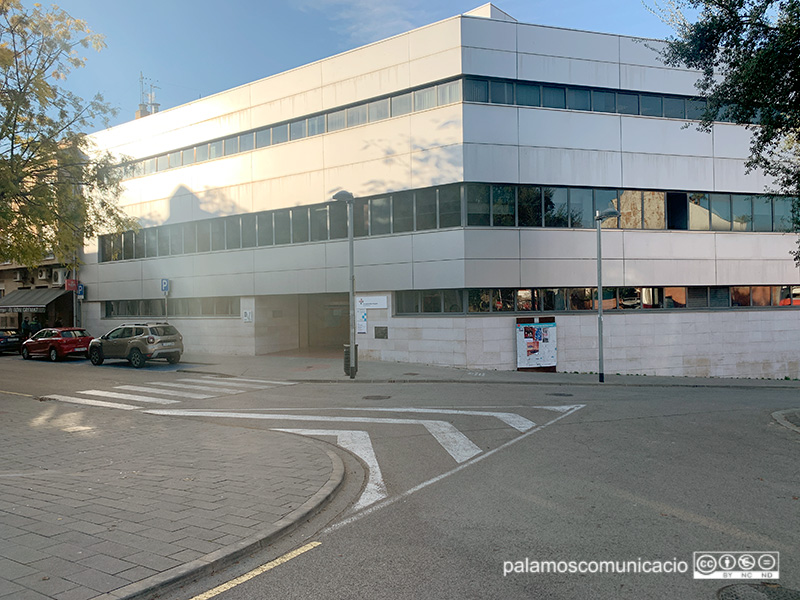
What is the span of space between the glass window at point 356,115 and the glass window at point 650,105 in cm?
1110

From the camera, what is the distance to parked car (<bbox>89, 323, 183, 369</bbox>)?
22922mm

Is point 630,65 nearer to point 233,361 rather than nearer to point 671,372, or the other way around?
point 671,372

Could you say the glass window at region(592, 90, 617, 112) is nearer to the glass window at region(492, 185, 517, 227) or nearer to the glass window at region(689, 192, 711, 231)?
the glass window at region(689, 192, 711, 231)

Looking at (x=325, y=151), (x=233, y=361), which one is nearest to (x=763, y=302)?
(x=325, y=151)

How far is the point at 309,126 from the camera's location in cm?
2541

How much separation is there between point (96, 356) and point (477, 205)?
A: 17.0m

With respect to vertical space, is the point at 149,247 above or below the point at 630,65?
below

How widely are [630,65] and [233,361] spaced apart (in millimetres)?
20314

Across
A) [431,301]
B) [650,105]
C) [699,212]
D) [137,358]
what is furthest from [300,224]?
[699,212]

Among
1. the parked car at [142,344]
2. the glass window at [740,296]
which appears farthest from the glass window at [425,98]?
the glass window at [740,296]

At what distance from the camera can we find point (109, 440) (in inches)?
392

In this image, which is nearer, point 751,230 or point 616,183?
point 616,183

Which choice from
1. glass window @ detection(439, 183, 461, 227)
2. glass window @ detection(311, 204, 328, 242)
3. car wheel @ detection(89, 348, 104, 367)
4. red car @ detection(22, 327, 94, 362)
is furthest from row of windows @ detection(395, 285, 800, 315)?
red car @ detection(22, 327, 94, 362)

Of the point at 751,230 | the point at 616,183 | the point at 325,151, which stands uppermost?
the point at 325,151
